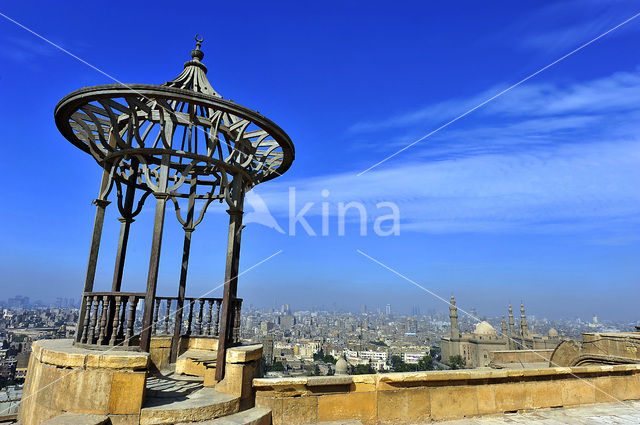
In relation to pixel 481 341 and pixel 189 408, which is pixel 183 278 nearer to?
pixel 189 408

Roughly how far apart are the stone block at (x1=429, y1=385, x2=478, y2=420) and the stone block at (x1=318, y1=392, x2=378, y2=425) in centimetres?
92

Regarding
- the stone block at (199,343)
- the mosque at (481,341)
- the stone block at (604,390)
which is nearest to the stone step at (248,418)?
the stone block at (199,343)

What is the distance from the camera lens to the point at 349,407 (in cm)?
488

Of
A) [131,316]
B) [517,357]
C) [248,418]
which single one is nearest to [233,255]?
[131,316]

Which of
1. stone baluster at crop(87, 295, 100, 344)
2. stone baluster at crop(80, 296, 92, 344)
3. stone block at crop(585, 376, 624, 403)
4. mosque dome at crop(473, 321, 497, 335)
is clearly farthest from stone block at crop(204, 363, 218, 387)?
mosque dome at crop(473, 321, 497, 335)

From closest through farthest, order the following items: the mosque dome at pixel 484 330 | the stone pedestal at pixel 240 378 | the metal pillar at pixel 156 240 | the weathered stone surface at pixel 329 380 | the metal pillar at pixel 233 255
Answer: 1. the stone pedestal at pixel 240 378
2. the weathered stone surface at pixel 329 380
3. the metal pillar at pixel 156 240
4. the metal pillar at pixel 233 255
5. the mosque dome at pixel 484 330

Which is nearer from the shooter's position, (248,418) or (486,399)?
(248,418)

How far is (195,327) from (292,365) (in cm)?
7249

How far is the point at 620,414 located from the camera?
5.34 metres

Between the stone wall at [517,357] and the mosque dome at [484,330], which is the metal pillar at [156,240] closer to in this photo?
the stone wall at [517,357]

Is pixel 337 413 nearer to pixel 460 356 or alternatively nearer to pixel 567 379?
pixel 567 379

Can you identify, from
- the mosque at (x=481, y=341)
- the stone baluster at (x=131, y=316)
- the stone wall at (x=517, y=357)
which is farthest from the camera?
the mosque at (x=481, y=341)

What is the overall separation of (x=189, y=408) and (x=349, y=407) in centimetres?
213

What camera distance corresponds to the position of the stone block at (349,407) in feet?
15.8
